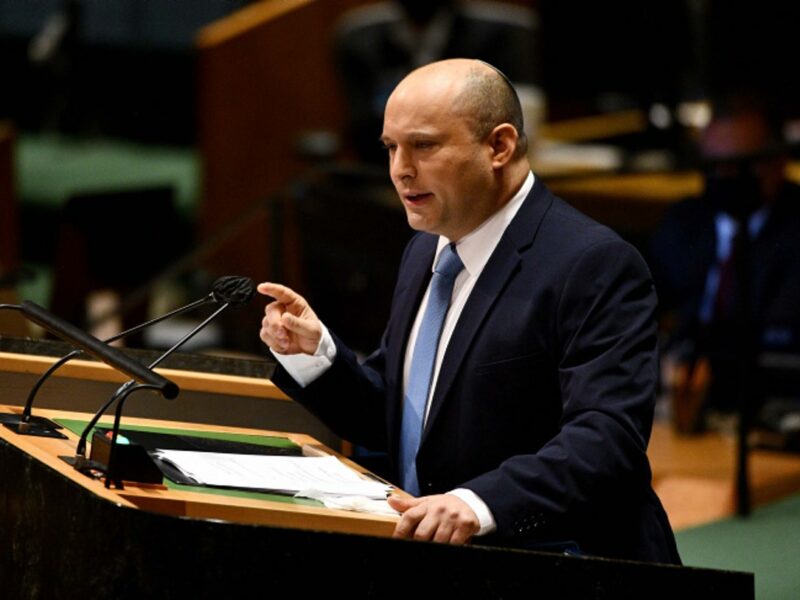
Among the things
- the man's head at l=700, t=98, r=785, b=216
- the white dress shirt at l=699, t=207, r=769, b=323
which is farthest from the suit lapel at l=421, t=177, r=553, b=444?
→ the white dress shirt at l=699, t=207, r=769, b=323

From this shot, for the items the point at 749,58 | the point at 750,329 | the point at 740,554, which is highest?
the point at 749,58

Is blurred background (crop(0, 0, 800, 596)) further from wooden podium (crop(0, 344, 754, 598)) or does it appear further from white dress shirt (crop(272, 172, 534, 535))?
wooden podium (crop(0, 344, 754, 598))

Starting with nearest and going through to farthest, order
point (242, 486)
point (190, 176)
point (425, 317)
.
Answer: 1. point (242, 486)
2. point (425, 317)
3. point (190, 176)

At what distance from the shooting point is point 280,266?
5.78 m

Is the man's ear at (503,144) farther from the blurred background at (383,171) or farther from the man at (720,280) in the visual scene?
the man at (720,280)

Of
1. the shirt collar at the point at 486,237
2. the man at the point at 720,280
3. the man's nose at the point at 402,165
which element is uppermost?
the man's nose at the point at 402,165

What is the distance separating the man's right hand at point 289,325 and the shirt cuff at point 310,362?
2 cm

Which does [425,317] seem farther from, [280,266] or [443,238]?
[280,266]

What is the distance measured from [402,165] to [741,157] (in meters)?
2.15

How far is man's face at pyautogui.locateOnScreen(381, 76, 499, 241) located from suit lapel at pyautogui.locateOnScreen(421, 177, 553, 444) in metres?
0.09

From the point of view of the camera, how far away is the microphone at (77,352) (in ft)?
8.00

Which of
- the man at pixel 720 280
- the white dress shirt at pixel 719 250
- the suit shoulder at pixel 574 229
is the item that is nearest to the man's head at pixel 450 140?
the suit shoulder at pixel 574 229

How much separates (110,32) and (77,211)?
3118 mm

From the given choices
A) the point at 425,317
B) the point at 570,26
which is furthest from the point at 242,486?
the point at 570,26
